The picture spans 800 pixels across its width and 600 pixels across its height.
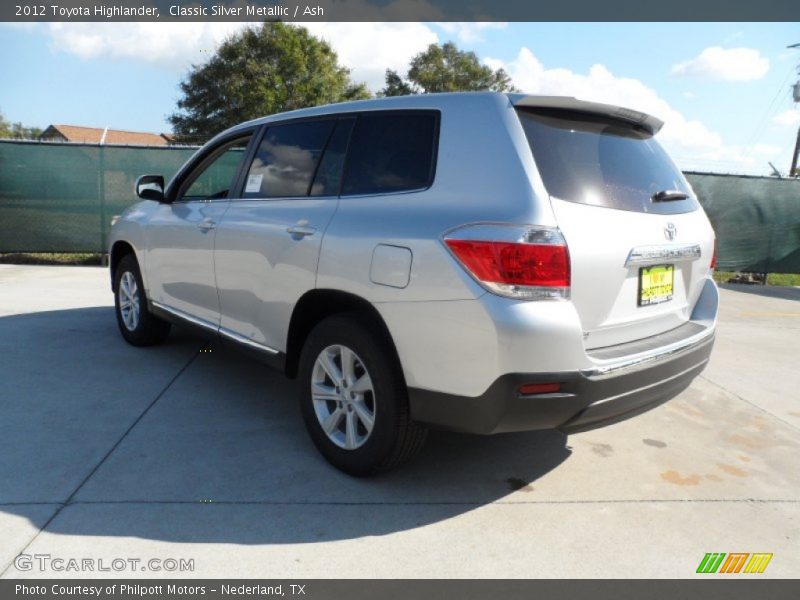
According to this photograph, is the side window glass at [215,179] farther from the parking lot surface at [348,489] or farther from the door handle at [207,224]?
the parking lot surface at [348,489]

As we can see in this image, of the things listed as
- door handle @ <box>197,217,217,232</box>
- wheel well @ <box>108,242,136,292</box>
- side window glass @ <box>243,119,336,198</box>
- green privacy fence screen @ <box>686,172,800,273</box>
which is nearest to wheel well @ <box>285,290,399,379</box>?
side window glass @ <box>243,119,336,198</box>

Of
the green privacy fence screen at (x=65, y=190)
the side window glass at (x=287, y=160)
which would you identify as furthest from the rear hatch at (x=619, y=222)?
the green privacy fence screen at (x=65, y=190)

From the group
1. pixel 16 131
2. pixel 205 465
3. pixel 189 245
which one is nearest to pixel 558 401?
pixel 205 465

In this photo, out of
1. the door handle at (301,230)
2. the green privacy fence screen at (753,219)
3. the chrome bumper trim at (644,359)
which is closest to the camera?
the chrome bumper trim at (644,359)

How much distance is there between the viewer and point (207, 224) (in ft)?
13.8

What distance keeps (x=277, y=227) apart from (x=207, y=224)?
0.90m

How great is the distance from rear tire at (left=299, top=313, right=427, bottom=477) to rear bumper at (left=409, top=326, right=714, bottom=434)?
15cm

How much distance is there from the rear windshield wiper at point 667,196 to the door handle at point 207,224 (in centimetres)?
266

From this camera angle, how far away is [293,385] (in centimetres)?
470

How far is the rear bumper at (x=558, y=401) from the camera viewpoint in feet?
8.28

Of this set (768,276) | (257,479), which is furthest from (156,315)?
(768,276)

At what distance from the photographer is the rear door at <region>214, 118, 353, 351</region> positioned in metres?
3.35

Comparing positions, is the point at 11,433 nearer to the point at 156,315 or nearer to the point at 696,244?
the point at 156,315

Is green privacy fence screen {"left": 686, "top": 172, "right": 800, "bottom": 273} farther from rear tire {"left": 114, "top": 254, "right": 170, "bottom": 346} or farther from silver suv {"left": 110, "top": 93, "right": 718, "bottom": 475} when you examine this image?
rear tire {"left": 114, "top": 254, "right": 170, "bottom": 346}
